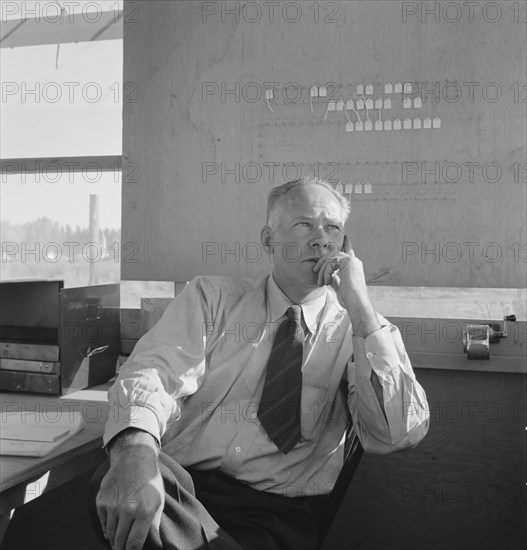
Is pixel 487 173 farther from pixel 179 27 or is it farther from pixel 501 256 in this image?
pixel 179 27

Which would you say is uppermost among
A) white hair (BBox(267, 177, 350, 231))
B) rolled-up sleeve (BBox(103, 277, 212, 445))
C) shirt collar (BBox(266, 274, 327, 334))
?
white hair (BBox(267, 177, 350, 231))

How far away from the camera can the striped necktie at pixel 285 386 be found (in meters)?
1.79

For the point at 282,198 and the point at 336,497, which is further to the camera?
the point at 282,198

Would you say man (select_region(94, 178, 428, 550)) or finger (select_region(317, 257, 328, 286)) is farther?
finger (select_region(317, 257, 328, 286))

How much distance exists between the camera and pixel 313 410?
186 centimetres

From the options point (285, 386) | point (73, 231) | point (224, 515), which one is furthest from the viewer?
point (73, 231)

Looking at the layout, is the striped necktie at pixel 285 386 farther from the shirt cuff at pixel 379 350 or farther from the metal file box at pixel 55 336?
the metal file box at pixel 55 336

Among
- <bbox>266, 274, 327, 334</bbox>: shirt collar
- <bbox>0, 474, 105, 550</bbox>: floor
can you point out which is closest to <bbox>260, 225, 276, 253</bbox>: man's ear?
<bbox>266, 274, 327, 334</bbox>: shirt collar

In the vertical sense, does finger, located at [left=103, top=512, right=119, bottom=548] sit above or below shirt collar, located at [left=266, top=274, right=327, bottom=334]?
below

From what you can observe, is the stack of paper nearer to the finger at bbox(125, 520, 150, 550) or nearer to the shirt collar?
the finger at bbox(125, 520, 150, 550)

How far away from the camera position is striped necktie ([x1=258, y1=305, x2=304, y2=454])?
5.86ft

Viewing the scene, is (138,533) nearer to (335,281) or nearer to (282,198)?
(335,281)

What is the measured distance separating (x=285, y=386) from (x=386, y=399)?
1.05 feet

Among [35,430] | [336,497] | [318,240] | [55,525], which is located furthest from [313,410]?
[55,525]
